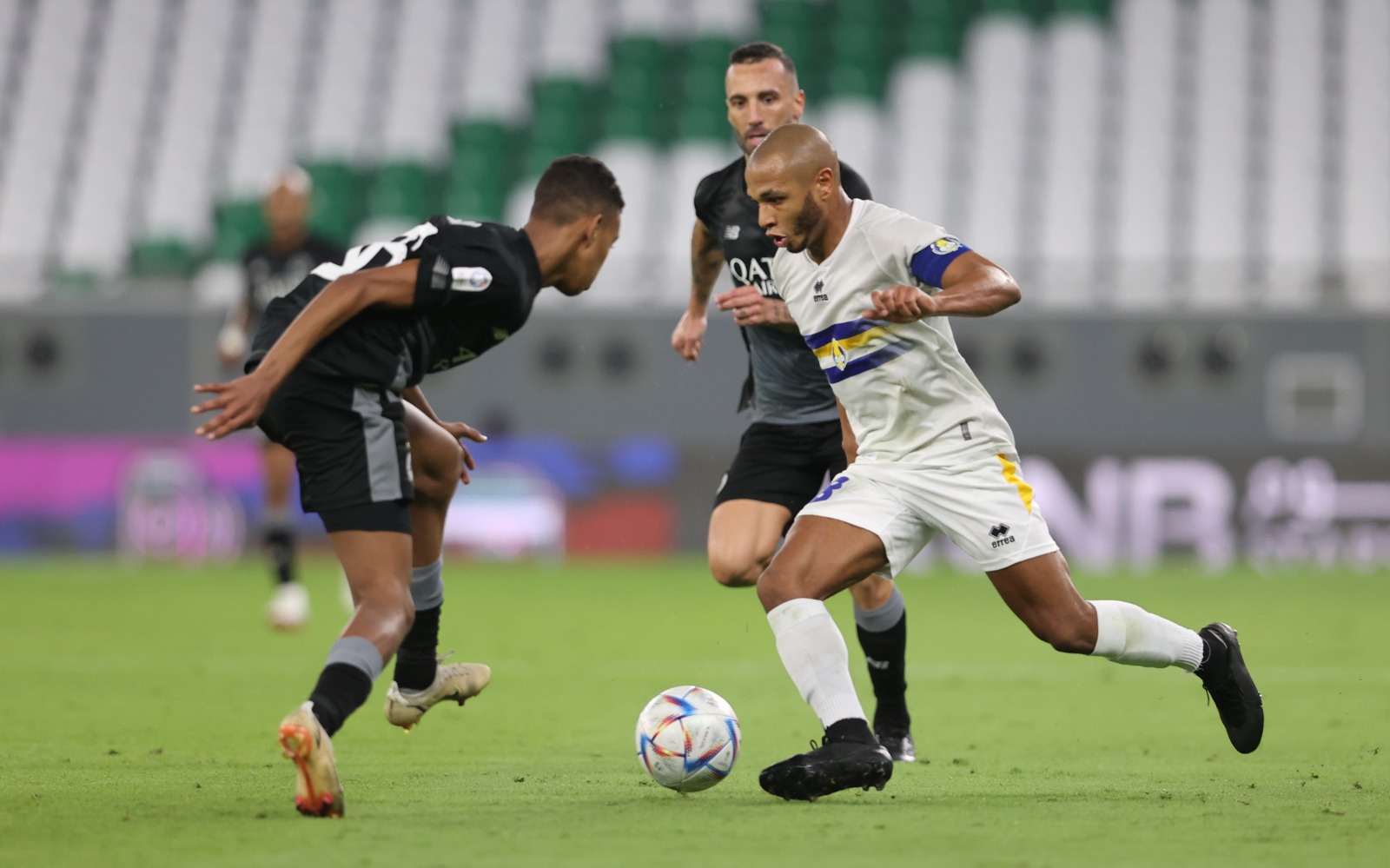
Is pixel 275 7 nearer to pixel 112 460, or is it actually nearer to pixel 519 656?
pixel 112 460

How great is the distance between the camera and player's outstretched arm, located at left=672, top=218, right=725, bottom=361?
6.25 m

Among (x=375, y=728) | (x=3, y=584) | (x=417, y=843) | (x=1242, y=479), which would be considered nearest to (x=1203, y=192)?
(x=1242, y=479)

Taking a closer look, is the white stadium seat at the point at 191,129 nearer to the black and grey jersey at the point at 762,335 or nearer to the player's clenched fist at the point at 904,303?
the black and grey jersey at the point at 762,335

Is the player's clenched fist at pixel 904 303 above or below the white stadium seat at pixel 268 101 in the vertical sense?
below

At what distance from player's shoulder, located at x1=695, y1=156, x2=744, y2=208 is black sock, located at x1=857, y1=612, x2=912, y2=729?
1636 millimetres

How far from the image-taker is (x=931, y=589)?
14266 mm

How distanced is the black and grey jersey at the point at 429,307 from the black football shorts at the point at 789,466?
140 centimetres

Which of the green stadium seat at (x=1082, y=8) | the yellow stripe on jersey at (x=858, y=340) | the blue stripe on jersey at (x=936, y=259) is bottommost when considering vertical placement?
the yellow stripe on jersey at (x=858, y=340)

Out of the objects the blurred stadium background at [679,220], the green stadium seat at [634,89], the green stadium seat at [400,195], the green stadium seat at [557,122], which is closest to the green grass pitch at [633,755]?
the blurred stadium background at [679,220]

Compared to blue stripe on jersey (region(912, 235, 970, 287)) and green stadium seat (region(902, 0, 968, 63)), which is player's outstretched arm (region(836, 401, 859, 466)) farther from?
green stadium seat (region(902, 0, 968, 63))

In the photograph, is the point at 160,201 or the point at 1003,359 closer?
the point at 1003,359

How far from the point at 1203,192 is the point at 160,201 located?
12888mm

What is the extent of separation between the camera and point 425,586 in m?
5.53

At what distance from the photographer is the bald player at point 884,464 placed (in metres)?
4.75
